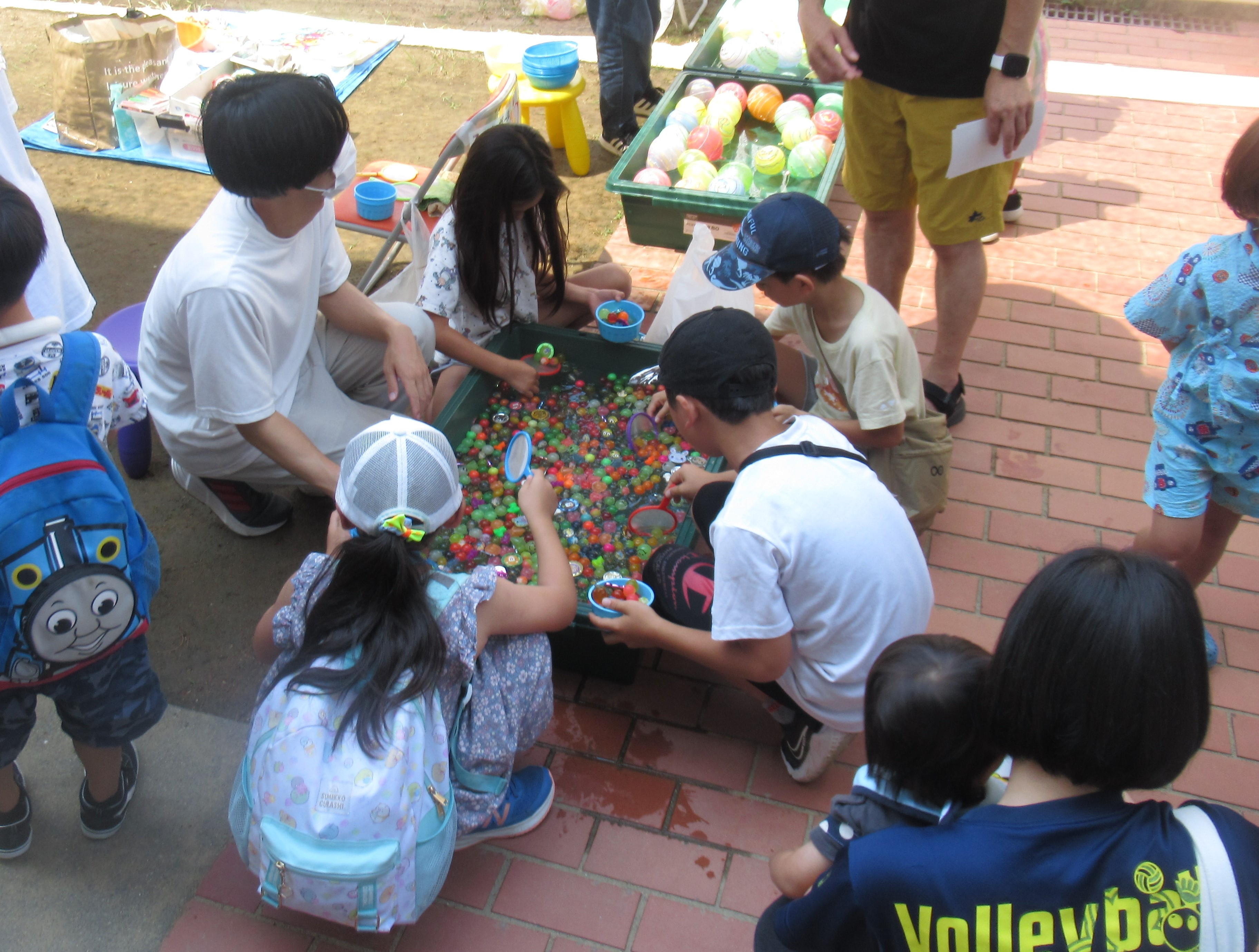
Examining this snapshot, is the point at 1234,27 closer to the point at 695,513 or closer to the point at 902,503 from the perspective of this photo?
the point at 902,503

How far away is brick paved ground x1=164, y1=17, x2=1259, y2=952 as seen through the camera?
204 cm

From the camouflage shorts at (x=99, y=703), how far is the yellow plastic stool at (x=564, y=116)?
3.45 meters

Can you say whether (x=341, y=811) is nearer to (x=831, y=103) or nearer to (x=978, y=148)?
(x=978, y=148)

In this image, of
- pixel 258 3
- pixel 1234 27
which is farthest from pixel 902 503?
pixel 258 3

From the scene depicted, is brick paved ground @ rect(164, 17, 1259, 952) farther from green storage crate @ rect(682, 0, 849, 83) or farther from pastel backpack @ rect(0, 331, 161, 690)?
green storage crate @ rect(682, 0, 849, 83)

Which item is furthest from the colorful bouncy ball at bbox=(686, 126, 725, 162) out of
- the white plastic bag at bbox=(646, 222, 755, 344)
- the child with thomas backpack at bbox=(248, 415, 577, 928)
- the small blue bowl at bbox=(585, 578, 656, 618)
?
the child with thomas backpack at bbox=(248, 415, 577, 928)

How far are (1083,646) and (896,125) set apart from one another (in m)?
2.36

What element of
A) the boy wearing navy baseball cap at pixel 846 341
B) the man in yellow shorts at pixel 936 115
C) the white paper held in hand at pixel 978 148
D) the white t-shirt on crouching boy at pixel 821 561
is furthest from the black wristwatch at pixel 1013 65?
the white t-shirt on crouching boy at pixel 821 561

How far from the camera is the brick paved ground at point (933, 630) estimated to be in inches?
80.1

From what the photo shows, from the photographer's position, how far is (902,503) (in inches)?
107

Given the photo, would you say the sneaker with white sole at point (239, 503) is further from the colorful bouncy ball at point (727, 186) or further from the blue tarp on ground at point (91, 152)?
the blue tarp on ground at point (91, 152)

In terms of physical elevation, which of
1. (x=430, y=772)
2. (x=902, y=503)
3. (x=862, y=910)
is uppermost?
(x=862, y=910)

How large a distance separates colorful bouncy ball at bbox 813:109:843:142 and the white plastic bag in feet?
4.69

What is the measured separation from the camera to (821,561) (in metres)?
1.85
